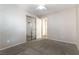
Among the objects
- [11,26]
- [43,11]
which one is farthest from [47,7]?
[11,26]

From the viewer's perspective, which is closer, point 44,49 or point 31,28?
point 44,49

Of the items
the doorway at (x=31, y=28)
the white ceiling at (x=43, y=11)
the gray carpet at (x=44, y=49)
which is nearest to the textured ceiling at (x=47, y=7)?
the white ceiling at (x=43, y=11)

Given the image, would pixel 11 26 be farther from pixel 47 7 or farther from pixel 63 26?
pixel 63 26

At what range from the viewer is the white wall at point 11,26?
1921 millimetres

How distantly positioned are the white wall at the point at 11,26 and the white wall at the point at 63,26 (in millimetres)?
660

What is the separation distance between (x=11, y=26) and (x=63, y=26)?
3.94 ft

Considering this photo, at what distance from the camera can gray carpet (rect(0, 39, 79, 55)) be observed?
1.86 metres

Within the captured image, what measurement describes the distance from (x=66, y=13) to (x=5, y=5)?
4.53 feet

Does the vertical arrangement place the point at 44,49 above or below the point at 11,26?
below

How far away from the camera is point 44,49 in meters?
1.94

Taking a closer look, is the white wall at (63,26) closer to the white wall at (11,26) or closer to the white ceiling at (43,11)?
the white ceiling at (43,11)
